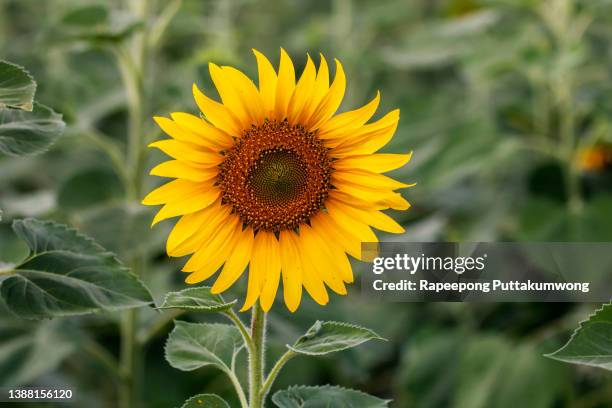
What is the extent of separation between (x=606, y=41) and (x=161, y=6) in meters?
1.05

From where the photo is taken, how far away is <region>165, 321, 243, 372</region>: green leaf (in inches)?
21.3

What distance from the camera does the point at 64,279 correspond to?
52cm

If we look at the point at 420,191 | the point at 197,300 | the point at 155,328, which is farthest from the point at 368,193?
the point at 420,191

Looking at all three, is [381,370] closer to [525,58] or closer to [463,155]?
[463,155]

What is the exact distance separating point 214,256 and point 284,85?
10 centimetres

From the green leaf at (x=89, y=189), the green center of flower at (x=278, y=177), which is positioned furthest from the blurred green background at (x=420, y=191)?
the green center of flower at (x=278, y=177)

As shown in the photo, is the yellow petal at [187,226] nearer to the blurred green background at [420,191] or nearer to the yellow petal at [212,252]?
the yellow petal at [212,252]

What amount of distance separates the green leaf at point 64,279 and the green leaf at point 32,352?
0.51 metres

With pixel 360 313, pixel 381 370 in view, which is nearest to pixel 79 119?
pixel 360 313

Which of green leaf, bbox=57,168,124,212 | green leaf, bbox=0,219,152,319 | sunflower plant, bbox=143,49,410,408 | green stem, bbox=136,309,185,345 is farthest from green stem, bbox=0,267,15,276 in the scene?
green leaf, bbox=57,168,124,212

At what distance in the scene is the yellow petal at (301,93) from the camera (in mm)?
493

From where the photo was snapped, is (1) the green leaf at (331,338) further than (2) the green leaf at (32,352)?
No

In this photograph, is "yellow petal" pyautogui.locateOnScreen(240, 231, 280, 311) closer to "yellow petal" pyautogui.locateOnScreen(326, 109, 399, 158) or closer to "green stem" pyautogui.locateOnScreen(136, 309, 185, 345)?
"yellow petal" pyautogui.locateOnScreen(326, 109, 399, 158)

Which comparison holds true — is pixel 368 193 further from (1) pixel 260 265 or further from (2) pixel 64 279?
(2) pixel 64 279
